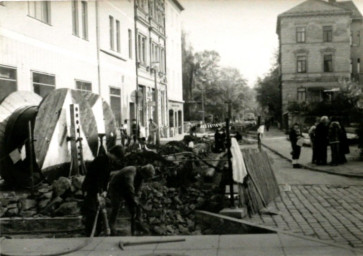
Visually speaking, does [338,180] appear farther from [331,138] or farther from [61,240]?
[61,240]

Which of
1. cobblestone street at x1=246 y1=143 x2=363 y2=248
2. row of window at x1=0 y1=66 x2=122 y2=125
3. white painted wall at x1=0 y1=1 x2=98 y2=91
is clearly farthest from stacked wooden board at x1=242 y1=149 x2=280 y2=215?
white painted wall at x1=0 y1=1 x2=98 y2=91

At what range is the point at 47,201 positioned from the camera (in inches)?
322

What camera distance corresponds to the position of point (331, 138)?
13.9 metres

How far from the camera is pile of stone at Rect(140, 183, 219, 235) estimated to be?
24.6 feet

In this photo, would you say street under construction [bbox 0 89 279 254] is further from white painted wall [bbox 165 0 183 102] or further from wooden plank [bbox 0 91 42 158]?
white painted wall [bbox 165 0 183 102]

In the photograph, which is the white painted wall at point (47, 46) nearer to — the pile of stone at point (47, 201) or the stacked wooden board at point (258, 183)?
the pile of stone at point (47, 201)

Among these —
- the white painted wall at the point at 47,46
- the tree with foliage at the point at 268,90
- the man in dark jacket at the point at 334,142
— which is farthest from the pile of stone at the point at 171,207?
the man in dark jacket at the point at 334,142

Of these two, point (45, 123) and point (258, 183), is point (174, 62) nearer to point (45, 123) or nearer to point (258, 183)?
point (45, 123)

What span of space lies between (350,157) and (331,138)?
198 centimetres

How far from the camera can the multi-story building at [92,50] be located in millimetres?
9367

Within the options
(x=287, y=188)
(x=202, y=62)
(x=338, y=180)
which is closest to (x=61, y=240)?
(x=202, y=62)

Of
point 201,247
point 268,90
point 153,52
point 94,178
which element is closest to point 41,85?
point 153,52

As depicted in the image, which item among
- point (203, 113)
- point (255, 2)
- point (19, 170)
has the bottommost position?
point (19, 170)

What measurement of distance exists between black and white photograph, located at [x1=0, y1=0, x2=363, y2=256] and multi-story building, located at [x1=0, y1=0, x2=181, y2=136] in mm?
39
